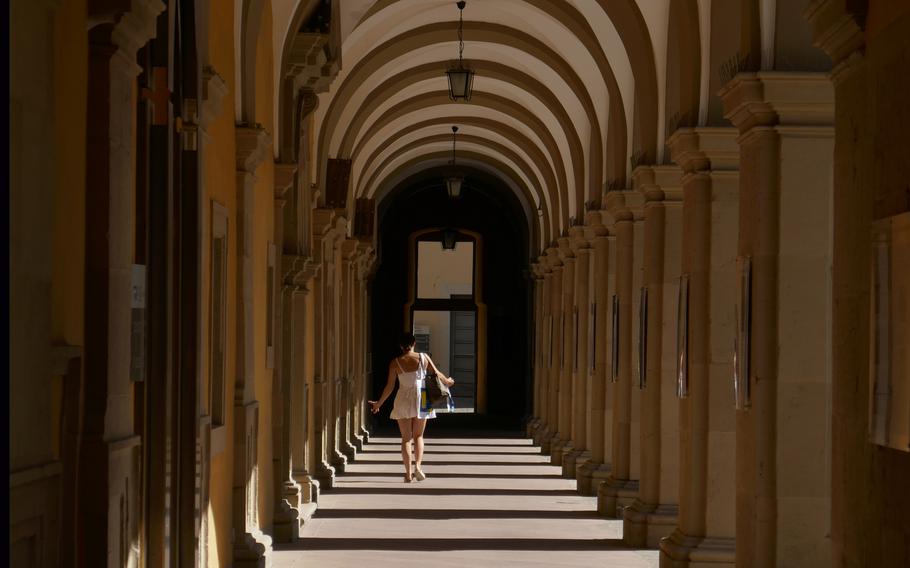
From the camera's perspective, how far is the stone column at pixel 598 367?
54.6ft

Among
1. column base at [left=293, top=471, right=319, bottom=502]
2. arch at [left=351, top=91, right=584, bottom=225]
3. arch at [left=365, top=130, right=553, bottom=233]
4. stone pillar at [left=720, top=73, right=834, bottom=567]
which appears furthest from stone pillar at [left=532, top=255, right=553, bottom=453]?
stone pillar at [left=720, top=73, right=834, bottom=567]

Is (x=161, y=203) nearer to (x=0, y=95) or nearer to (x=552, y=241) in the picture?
(x=0, y=95)

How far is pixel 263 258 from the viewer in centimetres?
1099

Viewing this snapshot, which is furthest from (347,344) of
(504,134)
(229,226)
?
(229,226)

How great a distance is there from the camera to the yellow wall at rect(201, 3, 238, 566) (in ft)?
27.4

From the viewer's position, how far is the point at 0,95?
4.09 metres

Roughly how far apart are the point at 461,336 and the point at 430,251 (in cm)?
384

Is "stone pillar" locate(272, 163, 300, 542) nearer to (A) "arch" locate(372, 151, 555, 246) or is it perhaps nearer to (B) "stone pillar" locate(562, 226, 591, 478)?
(B) "stone pillar" locate(562, 226, 591, 478)

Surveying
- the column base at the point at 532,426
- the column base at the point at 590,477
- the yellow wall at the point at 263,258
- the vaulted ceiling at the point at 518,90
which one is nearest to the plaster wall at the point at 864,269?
the vaulted ceiling at the point at 518,90

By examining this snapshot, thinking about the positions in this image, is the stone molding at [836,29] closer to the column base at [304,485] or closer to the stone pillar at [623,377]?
the stone pillar at [623,377]

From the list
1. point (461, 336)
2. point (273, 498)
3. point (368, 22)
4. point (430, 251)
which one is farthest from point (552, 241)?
point (461, 336)

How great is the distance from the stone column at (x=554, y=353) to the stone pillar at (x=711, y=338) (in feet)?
41.1

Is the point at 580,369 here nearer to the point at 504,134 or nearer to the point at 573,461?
the point at 573,461

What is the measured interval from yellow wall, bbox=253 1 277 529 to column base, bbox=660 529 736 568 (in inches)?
119
